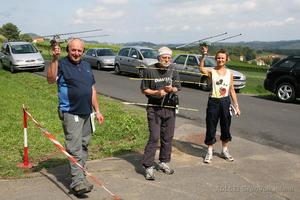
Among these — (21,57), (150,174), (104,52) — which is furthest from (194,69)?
(150,174)

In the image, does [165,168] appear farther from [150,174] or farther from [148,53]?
[148,53]

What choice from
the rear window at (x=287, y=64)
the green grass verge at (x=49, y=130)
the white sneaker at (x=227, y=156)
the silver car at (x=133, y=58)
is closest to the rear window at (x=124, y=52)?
the silver car at (x=133, y=58)

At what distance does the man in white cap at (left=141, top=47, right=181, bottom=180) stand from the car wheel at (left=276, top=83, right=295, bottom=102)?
36.3 ft

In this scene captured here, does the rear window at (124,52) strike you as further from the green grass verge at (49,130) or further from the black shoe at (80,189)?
the black shoe at (80,189)

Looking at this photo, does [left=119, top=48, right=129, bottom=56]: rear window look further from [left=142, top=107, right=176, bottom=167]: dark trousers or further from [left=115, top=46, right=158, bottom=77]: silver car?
[left=142, top=107, right=176, bottom=167]: dark trousers

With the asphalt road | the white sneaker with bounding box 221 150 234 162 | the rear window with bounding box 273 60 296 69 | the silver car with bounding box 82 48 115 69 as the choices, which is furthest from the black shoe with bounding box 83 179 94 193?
the silver car with bounding box 82 48 115 69

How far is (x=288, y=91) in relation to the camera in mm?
16406

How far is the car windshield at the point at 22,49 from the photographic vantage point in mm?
25562

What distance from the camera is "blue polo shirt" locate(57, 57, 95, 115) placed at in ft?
17.5

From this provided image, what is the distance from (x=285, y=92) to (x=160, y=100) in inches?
449

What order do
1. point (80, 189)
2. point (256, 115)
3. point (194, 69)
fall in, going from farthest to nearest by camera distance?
point (194, 69) < point (256, 115) < point (80, 189)

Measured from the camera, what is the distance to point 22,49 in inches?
1022

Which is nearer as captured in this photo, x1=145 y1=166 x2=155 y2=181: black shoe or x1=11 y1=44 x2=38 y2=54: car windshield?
x1=145 y1=166 x2=155 y2=181: black shoe

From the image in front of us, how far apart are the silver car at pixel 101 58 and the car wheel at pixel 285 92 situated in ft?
46.3
